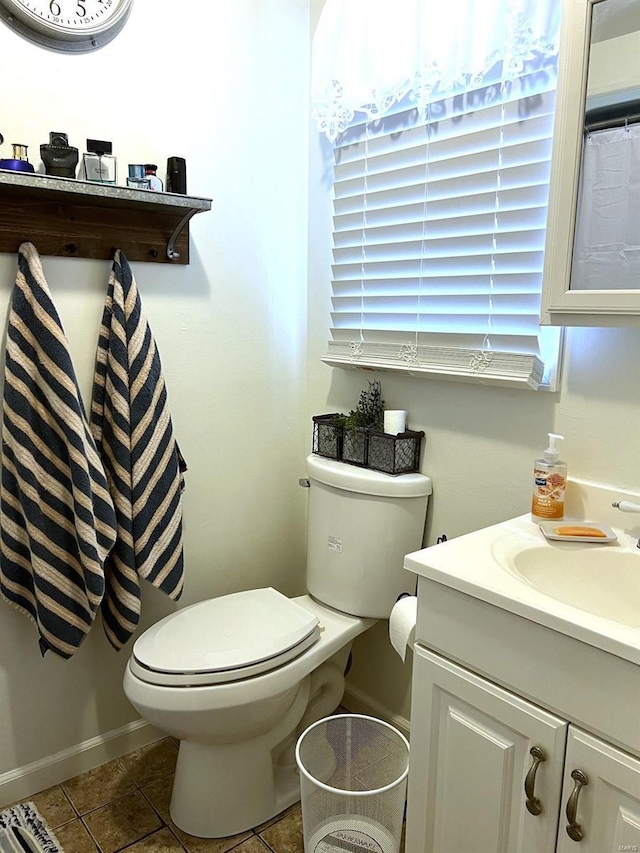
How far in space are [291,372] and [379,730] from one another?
1045 millimetres

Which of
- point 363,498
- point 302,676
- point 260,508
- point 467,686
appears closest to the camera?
point 467,686

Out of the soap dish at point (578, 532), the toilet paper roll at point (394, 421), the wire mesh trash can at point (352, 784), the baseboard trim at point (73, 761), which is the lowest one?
the baseboard trim at point (73, 761)

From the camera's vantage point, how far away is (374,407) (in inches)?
71.1

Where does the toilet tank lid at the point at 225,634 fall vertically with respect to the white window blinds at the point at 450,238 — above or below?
below

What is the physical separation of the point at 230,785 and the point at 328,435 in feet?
2.99

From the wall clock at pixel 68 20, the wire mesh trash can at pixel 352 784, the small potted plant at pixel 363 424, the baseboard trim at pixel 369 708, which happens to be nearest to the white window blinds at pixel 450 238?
the small potted plant at pixel 363 424

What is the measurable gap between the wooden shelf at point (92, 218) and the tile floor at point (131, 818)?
4.54 ft

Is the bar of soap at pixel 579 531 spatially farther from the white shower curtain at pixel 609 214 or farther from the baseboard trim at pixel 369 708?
the baseboard trim at pixel 369 708

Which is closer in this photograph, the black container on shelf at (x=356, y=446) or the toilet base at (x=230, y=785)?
the toilet base at (x=230, y=785)

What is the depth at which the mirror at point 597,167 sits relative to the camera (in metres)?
1.14

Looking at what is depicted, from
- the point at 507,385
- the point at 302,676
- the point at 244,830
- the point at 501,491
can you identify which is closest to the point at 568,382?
the point at 507,385

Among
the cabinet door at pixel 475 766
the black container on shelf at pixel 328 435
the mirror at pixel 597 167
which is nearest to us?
the cabinet door at pixel 475 766

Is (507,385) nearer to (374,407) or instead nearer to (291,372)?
(374,407)

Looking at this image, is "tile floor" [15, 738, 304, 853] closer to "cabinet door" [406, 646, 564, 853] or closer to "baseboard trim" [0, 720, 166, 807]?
"baseboard trim" [0, 720, 166, 807]
